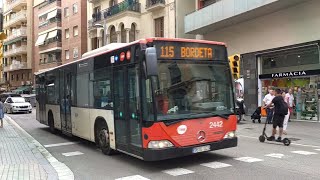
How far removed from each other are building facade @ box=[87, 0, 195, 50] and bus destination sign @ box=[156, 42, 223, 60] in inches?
781

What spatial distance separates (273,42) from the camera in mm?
20750

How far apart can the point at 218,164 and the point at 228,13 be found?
1430cm

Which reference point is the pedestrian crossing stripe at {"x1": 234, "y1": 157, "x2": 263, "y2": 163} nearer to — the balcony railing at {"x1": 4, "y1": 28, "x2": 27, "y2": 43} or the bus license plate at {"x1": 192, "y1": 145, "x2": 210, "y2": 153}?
the bus license plate at {"x1": 192, "y1": 145, "x2": 210, "y2": 153}

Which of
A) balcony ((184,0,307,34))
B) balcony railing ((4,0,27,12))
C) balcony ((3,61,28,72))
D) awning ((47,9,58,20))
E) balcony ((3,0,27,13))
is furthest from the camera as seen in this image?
balcony railing ((4,0,27,12))

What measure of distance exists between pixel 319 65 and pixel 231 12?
5.54m

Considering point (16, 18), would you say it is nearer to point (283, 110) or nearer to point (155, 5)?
point (155, 5)

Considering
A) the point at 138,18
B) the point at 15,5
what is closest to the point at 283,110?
the point at 138,18

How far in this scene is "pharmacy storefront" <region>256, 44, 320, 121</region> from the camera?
1880cm

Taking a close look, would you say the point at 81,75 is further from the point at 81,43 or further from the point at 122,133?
the point at 81,43

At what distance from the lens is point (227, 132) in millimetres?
8938

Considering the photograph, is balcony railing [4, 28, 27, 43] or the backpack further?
balcony railing [4, 28, 27, 43]

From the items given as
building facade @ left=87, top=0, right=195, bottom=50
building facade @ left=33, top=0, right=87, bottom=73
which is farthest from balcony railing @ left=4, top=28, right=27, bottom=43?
building facade @ left=87, top=0, right=195, bottom=50

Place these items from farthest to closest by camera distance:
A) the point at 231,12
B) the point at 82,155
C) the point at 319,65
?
the point at 231,12 → the point at 319,65 → the point at 82,155

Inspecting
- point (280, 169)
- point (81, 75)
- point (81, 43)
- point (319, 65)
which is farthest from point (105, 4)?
point (280, 169)
